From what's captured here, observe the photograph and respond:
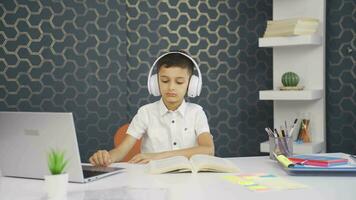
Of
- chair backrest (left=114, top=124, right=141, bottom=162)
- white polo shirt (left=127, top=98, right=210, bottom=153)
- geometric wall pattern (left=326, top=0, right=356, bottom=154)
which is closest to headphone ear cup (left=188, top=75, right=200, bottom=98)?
white polo shirt (left=127, top=98, right=210, bottom=153)

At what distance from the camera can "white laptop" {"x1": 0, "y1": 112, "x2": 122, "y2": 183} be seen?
162 centimetres

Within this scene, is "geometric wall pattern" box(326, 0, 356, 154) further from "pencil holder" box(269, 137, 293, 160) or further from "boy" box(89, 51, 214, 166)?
"pencil holder" box(269, 137, 293, 160)

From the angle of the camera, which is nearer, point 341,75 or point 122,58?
point 341,75

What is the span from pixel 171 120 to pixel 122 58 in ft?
4.07

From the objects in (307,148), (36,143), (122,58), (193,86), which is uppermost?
(122,58)

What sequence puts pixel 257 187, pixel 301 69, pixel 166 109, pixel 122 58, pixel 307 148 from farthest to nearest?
pixel 122 58 → pixel 301 69 → pixel 307 148 → pixel 166 109 → pixel 257 187

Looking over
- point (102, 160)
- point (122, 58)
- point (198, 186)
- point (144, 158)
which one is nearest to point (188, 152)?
point (144, 158)

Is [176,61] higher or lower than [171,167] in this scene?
higher

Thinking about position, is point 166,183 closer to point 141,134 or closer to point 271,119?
point 141,134

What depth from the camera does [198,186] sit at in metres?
1.62

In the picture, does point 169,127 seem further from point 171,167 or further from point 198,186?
point 198,186

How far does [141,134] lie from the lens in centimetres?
263

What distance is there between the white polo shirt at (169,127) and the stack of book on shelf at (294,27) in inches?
38.0

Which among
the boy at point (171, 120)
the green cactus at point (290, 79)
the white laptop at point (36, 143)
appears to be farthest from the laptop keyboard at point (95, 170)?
the green cactus at point (290, 79)
